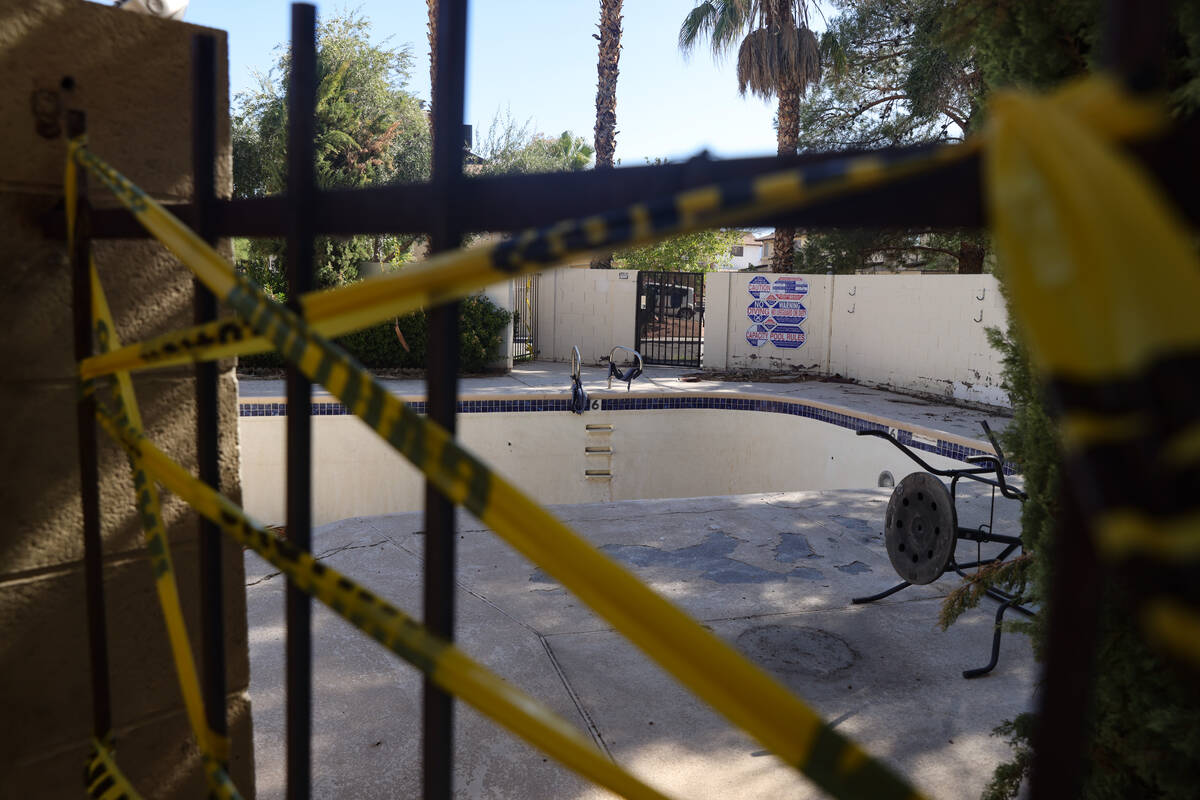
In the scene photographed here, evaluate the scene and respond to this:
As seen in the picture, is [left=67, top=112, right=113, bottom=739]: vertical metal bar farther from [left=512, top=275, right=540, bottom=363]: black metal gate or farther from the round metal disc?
[left=512, top=275, right=540, bottom=363]: black metal gate

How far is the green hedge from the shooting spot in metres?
14.0

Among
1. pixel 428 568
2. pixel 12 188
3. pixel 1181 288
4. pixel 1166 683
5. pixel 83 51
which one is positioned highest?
pixel 83 51

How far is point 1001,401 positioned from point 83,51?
11558 millimetres

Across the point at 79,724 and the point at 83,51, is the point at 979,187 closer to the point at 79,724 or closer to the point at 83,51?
the point at 83,51

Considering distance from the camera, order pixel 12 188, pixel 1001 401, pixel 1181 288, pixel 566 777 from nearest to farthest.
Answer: pixel 1181 288, pixel 12 188, pixel 566 777, pixel 1001 401

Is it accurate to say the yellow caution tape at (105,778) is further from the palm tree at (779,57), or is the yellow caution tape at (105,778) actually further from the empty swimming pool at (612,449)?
the palm tree at (779,57)

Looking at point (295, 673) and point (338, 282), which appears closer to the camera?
point (295, 673)

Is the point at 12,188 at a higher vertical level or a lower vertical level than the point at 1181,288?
higher

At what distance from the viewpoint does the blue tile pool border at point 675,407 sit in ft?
31.0

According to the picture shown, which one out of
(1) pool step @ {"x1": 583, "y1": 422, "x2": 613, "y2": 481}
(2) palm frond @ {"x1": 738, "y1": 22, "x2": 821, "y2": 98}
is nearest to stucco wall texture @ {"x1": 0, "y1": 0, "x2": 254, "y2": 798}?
(1) pool step @ {"x1": 583, "y1": 422, "x2": 613, "y2": 481}

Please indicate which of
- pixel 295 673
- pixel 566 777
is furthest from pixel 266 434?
pixel 295 673

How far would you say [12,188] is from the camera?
1.61 m

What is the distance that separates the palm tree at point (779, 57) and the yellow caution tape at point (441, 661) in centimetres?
1667

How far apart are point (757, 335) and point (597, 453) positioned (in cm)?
576
